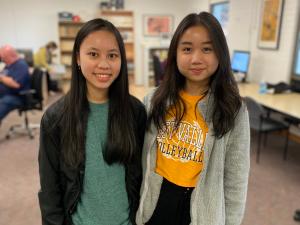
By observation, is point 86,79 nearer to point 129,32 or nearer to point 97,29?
point 97,29

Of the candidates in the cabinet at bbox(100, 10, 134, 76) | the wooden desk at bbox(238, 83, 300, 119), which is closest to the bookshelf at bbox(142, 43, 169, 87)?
the cabinet at bbox(100, 10, 134, 76)

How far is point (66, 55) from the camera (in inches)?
291

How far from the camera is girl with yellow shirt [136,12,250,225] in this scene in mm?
1021

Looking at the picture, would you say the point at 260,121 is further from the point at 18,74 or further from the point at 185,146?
the point at 18,74

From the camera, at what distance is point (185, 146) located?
109cm

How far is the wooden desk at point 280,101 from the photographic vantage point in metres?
2.73

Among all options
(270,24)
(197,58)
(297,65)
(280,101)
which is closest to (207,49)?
(197,58)

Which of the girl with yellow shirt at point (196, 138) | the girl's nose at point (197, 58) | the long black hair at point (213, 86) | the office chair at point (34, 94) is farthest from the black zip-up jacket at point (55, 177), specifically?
the office chair at point (34, 94)

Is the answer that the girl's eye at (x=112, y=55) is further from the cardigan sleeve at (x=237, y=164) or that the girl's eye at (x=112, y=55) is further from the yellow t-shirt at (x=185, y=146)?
the cardigan sleeve at (x=237, y=164)

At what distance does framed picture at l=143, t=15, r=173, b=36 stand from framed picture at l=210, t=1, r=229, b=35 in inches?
77.1

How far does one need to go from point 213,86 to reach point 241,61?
3574 millimetres

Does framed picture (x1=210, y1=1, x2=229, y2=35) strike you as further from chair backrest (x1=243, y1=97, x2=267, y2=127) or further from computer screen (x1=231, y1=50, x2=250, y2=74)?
chair backrest (x1=243, y1=97, x2=267, y2=127)

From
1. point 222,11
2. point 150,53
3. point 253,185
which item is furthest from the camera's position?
point 150,53

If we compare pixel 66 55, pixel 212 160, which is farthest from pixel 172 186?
pixel 66 55
